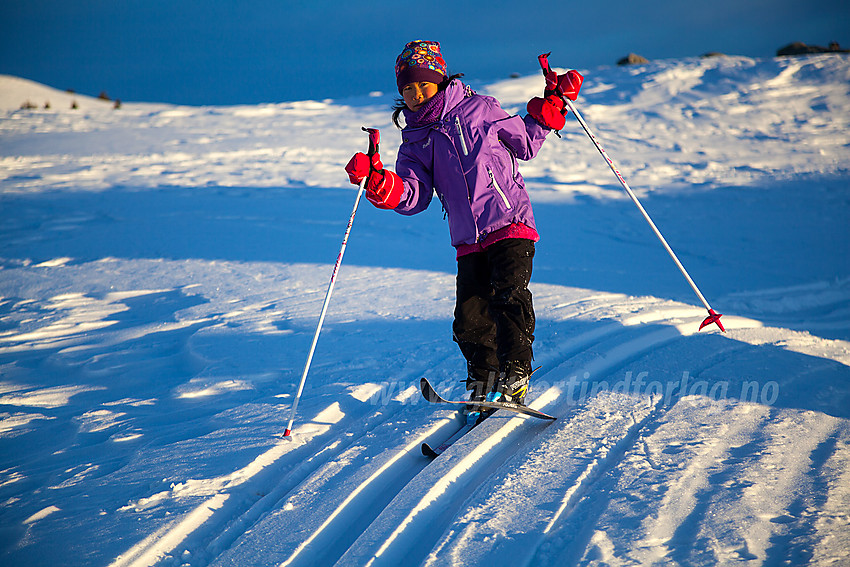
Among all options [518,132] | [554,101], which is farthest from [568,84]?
[518,132]

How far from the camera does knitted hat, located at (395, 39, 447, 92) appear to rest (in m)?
2.68

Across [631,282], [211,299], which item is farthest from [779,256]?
[211,299]

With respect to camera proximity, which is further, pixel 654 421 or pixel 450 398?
pixel 450 398

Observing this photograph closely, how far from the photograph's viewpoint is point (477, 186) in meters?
2.67

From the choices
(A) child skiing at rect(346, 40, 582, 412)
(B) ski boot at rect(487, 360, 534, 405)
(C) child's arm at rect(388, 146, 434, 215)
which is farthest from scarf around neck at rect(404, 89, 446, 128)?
(B) ski boot at rect(487, 360, 534, 405)

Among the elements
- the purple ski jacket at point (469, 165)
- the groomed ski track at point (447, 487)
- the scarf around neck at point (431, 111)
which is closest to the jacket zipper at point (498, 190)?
the purple ski jacket at point (469, 165)

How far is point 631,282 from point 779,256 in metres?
2.13

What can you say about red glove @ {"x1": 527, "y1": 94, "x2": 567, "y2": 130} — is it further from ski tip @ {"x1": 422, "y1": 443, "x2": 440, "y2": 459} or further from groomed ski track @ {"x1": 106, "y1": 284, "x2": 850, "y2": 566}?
ski tip @ {"x1": 422, "y1": 443, "x2": 440, "y2": 459}

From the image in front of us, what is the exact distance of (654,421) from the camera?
8.82 ft

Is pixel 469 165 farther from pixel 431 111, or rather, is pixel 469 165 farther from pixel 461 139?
pixel 431 111

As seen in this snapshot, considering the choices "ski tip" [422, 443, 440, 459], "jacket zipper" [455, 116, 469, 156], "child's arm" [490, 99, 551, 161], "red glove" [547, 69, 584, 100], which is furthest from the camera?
"red glove" [547, 69, 584, 100]

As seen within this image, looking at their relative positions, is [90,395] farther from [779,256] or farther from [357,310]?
[779,256]

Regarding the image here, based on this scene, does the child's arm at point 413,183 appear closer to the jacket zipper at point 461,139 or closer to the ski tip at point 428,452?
the jacket zipper at point 461,139

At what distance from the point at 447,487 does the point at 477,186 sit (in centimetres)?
134
